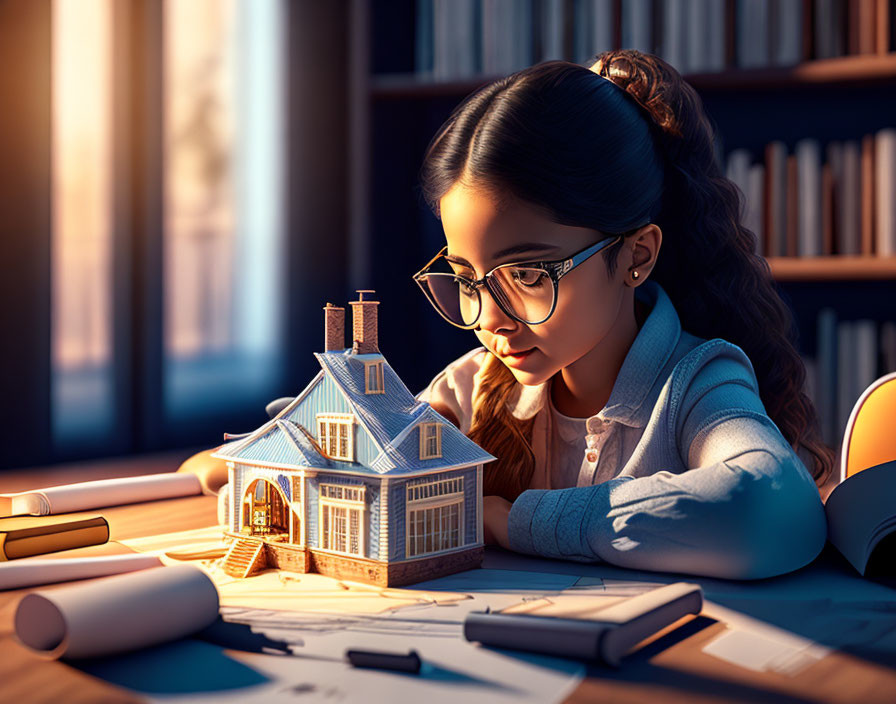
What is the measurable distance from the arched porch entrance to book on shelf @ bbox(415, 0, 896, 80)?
1.53 metres

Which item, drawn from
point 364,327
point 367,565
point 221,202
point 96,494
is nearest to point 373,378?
point 364,327

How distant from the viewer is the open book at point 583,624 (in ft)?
2.27

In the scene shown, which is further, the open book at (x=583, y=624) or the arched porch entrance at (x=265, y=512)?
the arched porch entrance at (x=265, y=512)

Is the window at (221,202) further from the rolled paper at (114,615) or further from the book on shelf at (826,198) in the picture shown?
the rolled paper at (114,615)

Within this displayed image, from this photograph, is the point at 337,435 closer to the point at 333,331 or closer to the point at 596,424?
the point at 333,331

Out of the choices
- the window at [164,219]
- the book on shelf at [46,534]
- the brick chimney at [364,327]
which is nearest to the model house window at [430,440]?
the brick chimney at [364,327]

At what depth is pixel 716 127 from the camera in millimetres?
2367

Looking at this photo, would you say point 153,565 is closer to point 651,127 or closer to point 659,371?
point 659,371

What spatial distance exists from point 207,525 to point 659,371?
0.57 m

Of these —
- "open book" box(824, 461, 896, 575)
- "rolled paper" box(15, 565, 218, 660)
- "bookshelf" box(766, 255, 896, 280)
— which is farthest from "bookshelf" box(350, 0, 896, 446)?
"rolled paper" box(15, 565, 218, 660)

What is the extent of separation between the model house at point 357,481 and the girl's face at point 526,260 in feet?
0.46

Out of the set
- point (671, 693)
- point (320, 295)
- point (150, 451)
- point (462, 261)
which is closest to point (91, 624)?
point (671, 693)

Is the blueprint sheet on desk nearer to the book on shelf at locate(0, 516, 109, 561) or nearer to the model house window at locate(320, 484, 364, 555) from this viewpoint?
the model house window at locate(320, 484, 364, 555)

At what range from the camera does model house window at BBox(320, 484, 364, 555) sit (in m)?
0.89
